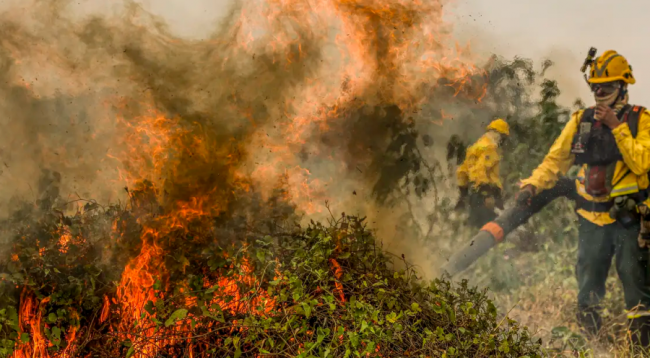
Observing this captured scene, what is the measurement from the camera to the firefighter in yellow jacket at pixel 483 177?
8164 millimetres

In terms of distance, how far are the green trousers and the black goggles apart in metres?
1.56

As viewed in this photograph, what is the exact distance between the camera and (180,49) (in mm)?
7344

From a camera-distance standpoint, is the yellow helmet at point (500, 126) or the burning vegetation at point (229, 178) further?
the yellow helmet at point (500, 126)

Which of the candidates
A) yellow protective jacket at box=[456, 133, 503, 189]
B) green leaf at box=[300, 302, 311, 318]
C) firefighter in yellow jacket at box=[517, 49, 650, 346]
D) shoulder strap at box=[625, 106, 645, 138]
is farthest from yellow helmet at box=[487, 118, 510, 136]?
green leaf at box=[300, 302, 311, 318]

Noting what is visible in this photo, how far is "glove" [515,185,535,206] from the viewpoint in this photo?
8180 mm

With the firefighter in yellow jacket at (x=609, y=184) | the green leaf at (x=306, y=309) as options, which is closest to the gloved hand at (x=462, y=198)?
the firefighter in yellow jacket at (x=609, y=184)

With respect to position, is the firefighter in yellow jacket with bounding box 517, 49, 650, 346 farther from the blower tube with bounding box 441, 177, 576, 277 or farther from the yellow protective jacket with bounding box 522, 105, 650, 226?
the blower tube with bounding box 441, 177, 576, 277

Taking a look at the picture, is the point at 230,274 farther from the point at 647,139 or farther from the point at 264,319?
the point at 647,139

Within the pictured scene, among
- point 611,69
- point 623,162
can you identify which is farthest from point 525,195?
point 611,69

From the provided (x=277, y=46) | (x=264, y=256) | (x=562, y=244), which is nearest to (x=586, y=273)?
(x=562, y=244)

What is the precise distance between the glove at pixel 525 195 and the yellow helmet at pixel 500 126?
73cm

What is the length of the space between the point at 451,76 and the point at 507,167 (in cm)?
136

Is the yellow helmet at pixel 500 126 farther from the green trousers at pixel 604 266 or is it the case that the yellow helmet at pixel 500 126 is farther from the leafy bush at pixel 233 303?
the leafy bush at pixel 233 303

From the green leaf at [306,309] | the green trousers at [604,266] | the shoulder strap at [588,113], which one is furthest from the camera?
the shoulder strap at [588,113]
